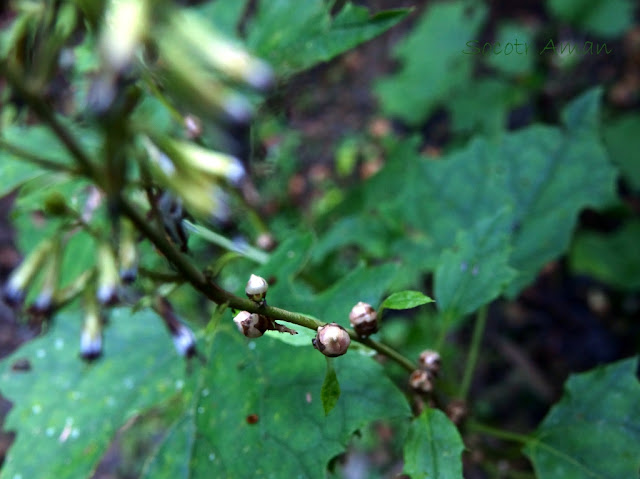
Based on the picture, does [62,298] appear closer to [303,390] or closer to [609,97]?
[303,390]

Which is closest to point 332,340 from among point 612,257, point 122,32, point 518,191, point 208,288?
point 208,288

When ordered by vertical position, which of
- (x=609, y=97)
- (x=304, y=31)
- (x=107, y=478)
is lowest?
(x=107, y=478)

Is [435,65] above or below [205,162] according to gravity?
below

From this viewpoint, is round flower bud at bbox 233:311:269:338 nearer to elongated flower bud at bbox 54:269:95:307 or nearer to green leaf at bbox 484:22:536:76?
elongated flower bud at bbox 54:269:95:307

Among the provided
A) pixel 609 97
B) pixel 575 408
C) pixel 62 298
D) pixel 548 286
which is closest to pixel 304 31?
pixel 62 298

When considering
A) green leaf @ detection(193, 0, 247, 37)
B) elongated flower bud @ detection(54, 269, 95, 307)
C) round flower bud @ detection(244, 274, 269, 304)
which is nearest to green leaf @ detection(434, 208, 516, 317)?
round flower bud @ detection(244, 274, 269, 304)

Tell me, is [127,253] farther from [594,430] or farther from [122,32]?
[594,430]
